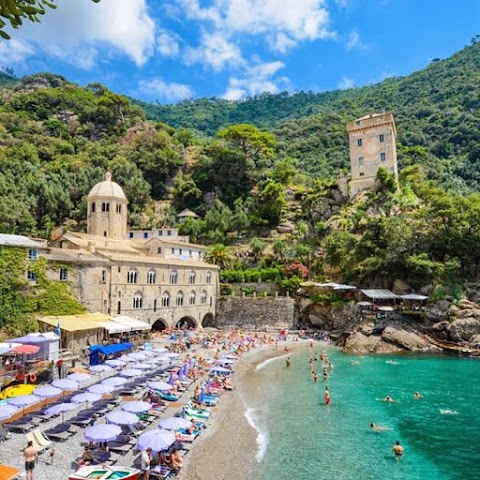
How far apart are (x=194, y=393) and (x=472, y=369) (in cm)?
2354

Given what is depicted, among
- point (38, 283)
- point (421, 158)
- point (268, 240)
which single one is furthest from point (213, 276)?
point (421, 158)

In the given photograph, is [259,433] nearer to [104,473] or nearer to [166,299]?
[104,473]

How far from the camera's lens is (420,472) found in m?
16.6

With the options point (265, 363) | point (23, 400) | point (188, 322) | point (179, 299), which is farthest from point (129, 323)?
point (23, 400)

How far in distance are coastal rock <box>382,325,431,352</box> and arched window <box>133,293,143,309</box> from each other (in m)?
24.9

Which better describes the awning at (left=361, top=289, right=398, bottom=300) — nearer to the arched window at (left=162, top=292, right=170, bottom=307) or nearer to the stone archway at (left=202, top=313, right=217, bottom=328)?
the stone archway at (left=202, top=313, right=217, bottom=328)

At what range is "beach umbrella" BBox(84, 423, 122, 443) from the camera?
15141mm

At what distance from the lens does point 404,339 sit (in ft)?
136

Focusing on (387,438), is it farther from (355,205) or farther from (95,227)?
(355,205)

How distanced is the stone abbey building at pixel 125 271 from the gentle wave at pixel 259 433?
60.2 ft

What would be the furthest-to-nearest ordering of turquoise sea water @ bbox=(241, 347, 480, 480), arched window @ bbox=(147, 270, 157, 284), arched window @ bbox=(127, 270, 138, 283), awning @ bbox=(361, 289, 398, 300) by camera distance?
awning @ bbox=(361, 289, 398, 300), arched window @ bbox=(147, 270, 157, 284), arched window @ bbox=(127, 270, 138, 283), turquoise sea water @ bbox=(241, 347, 480, 480)

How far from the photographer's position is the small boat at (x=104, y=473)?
43.2ft

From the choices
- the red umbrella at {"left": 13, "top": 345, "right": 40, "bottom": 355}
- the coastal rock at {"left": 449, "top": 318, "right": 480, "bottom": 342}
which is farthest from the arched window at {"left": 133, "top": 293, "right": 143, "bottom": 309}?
the coastal rock at {"left": 449, "top": 318, "right": 480, "bottom": 342}

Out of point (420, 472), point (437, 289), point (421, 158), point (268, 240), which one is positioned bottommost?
point (420, 472)
